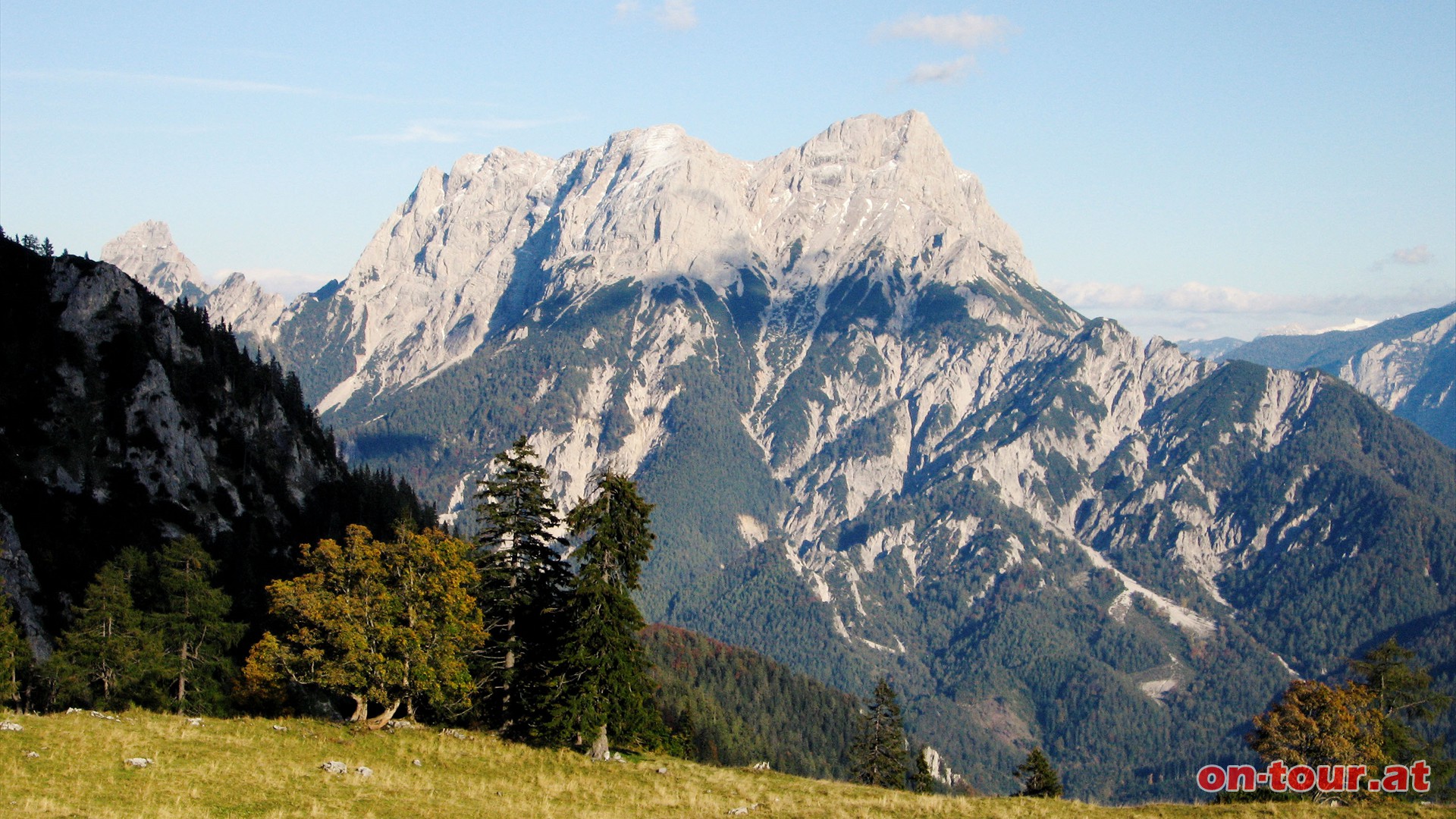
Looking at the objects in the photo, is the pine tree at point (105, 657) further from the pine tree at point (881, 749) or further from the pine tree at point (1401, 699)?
the pine tree at point (1401, 699)

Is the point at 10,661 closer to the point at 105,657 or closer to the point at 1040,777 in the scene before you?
the point at 105,657

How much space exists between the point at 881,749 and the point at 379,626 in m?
70.0

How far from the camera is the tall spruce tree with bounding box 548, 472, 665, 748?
2183 inches

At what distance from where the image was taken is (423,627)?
177 feet

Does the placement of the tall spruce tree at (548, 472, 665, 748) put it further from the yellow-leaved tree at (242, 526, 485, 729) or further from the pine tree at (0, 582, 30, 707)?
the pine tree at (0, 582, 30, 707)

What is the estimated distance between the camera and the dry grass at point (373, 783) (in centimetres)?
3844

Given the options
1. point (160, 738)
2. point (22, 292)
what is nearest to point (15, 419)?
point (22, 292)

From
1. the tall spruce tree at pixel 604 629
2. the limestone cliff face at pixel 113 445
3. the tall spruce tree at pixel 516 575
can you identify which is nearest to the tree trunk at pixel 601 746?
the tall spruce tree at pixel 604 629

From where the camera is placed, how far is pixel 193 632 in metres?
69.2

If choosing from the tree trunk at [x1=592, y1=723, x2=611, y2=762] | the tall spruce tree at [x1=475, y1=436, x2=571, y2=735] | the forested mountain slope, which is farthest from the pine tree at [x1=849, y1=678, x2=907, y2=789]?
the forested mountain slope

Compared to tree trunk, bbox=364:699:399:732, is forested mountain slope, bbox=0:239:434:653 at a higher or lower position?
higher

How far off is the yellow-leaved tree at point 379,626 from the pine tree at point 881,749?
6218 cm

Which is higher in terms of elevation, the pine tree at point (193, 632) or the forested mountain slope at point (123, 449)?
the forested mountain slope at point (123, 449)

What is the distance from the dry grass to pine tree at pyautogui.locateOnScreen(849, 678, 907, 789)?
187 ft
